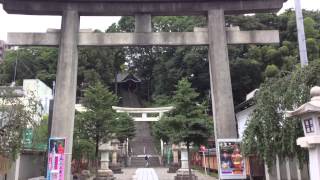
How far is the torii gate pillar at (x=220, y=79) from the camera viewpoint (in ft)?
46.8

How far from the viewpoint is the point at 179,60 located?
167ft

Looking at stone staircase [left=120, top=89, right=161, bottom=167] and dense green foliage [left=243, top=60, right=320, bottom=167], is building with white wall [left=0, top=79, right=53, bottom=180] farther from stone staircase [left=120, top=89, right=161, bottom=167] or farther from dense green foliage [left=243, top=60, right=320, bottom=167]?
stone staircase [left=120, top=89, right=161, bottom=167]

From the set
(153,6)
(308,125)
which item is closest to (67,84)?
(153,6)

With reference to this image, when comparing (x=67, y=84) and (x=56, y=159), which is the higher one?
(x=67, y=84)

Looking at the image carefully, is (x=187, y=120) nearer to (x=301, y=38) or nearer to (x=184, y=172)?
(x=184, y=172)

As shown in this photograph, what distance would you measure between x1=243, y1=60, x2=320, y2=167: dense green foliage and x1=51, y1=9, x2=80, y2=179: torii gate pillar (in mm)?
6517

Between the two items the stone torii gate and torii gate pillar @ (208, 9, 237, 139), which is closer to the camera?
torii gate pillar @ (208, 9, 237, 139)

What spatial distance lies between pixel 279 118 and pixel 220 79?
3.31m

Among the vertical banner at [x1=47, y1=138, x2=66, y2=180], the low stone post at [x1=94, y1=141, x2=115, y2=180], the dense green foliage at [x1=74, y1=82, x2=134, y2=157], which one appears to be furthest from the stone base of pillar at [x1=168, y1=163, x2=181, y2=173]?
the vertical banner at [x1=47, y1=138, x2=66, y2=180]

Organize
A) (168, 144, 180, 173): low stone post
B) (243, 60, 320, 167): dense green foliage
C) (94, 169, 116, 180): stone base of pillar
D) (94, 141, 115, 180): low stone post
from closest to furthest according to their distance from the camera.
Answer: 1. (243, 60, 320, 167): dense green foliage
2. (94, 169, 116, 180): stone base of pillar
3. (94, 141, 115, 180): low stone post
4. (168, 144, 180, 173): low stone post

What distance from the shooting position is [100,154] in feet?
84.6

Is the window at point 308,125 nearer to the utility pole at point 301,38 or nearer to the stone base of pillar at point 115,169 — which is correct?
the utility pole at point 301,38

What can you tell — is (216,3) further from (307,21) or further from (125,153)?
(125,153)

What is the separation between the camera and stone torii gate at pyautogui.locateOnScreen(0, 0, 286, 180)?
14.6 meters
